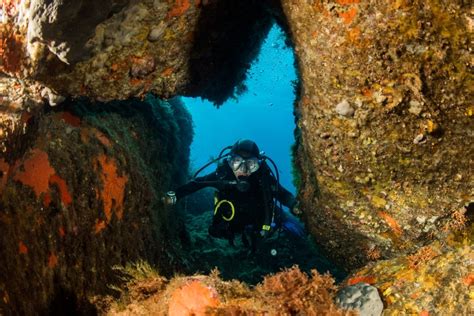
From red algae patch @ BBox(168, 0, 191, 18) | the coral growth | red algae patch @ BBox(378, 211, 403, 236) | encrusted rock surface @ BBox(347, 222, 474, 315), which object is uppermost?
red algae patch @ BBox(168, 0, 191, 18)

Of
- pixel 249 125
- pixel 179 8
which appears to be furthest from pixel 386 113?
pixel 249 125

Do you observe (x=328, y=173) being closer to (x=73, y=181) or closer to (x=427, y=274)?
(x=427, y=274)

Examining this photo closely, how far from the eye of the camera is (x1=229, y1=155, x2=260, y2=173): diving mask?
243 inches

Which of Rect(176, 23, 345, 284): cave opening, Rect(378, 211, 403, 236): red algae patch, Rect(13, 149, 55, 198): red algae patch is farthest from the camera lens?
Rect(176, 23, 345, 284): cave opening

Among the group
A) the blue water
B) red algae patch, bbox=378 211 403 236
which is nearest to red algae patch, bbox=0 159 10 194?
red algae patch, bbox=378 211 403 236

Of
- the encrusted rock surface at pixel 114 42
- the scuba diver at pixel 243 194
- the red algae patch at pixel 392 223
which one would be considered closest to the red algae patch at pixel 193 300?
the encrusted rock surface at pixel 114 42

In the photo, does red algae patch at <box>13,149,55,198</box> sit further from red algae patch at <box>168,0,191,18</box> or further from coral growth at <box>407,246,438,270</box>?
coral growth at <box>407,246,438,270</box>

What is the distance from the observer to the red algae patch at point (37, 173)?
3180mm

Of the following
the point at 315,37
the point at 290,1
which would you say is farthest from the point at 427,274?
the point at 290,1

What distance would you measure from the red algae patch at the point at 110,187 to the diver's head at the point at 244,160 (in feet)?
7.71

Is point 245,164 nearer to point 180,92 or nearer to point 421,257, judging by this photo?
point 180,92

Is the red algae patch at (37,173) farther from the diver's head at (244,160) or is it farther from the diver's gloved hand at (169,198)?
the diver's head at (244,160)

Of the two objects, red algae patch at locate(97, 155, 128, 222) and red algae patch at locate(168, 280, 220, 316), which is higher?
red algae patch at locate(97, 155, 128, 222)

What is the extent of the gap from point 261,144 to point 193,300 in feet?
369
